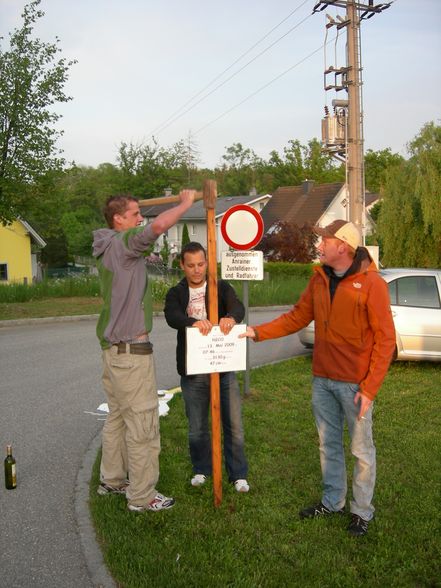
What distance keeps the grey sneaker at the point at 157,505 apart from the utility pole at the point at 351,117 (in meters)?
13.0

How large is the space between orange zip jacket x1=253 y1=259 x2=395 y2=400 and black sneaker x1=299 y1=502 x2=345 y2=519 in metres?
0.99

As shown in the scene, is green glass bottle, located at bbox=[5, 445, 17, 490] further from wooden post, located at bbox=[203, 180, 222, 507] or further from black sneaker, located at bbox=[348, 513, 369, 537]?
black sneaker, located at bbox=[348, 513, 369, 537]

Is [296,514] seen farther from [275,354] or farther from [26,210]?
[26,210]

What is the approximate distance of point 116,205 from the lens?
4.27m

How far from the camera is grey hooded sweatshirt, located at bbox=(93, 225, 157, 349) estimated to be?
412cm

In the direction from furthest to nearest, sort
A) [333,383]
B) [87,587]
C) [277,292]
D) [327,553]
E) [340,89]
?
[277,292], [340,89], [333,383], [327,553], [87,587]

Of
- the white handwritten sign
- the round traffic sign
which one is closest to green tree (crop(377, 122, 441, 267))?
the round traffic sign

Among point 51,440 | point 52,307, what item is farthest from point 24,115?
point 51,440

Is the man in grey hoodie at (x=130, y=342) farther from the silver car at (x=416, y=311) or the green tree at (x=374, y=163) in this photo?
the green tree at (x=374, y=163)

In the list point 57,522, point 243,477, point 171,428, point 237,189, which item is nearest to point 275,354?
point 171,428

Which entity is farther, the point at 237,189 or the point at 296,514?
the point at 237,189

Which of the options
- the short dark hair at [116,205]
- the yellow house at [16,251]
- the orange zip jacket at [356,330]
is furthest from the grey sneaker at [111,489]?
the yellow house at [16,251]

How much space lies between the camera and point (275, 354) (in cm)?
1189

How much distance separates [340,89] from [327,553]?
1665 centimetres
